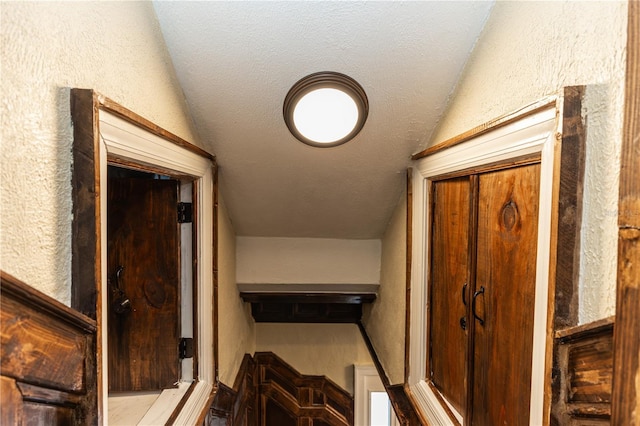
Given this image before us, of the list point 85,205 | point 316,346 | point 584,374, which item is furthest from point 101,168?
point 316,346

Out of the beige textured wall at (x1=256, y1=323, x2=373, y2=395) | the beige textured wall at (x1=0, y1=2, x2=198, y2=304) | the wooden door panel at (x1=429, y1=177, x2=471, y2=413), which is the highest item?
the beige textured wall at (x1=0, y1=2, x2=198, y2=304)

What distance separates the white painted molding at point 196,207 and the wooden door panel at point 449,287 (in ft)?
A: 3.04

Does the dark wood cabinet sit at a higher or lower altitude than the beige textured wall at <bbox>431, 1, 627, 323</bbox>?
lower

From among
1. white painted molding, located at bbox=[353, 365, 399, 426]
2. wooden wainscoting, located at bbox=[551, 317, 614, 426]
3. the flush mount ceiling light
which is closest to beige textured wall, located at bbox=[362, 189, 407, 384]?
white painted molding, located at bbox=[353, 365, 399, 426]

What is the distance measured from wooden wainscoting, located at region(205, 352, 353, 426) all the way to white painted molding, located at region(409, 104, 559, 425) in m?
1.21

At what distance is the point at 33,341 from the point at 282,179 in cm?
124

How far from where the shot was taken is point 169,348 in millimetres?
1570

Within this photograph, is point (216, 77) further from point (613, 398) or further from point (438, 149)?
point (613, 398)

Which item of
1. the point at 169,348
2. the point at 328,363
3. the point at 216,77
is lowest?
the point at 328,363

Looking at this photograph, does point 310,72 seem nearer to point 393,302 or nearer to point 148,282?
point 148,282

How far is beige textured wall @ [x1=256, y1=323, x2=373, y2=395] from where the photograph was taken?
2.79 m

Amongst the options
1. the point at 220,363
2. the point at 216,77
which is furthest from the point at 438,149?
the point at 220,363

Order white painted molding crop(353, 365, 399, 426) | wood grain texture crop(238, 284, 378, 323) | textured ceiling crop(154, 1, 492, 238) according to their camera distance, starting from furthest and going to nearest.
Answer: white painted molding crop(353, 365, 399, 426)
wood grain texture crop(238, 284, 378, 323)
textured ceiling crop(154, 1, 492, 238)

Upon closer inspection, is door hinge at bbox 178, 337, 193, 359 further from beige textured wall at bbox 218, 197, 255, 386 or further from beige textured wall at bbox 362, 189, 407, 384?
beige textured wall at bbox 362, 189, 407, 384
